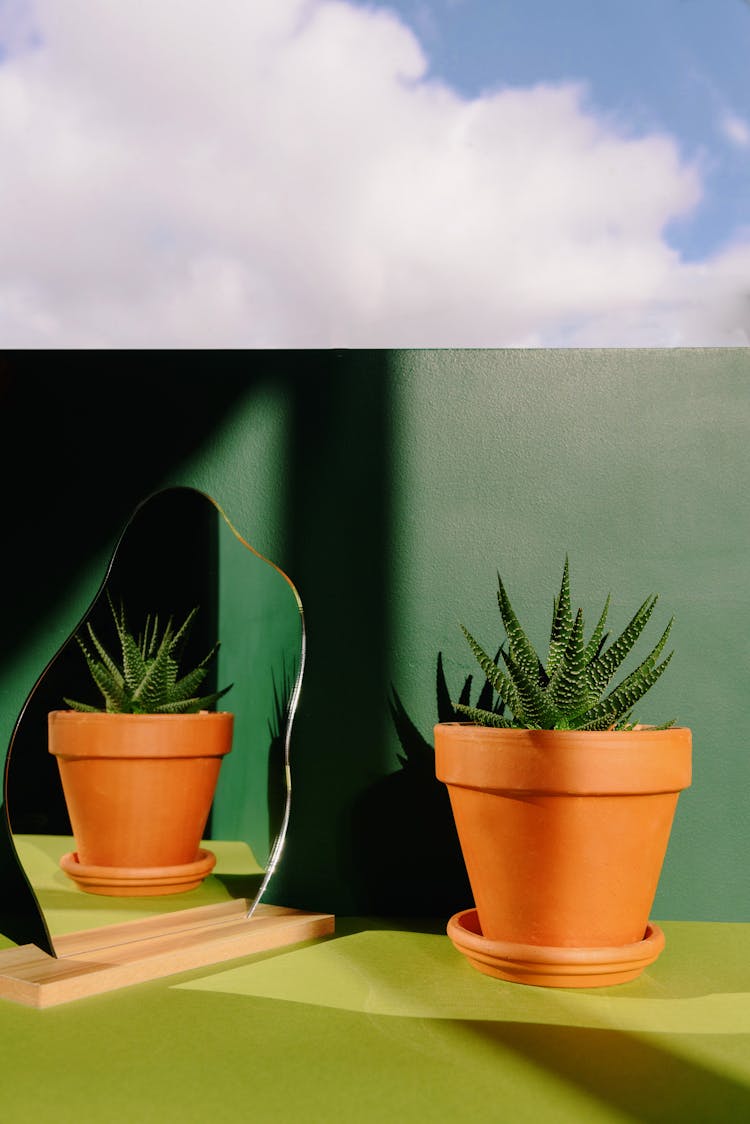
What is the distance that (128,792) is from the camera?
142cm

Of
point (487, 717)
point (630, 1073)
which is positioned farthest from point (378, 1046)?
point (487, 717)

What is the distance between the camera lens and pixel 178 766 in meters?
1.46

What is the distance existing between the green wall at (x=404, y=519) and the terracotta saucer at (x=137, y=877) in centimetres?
23

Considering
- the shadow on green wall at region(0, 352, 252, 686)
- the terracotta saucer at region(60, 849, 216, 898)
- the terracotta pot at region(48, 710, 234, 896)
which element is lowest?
the terracotta saucer at region(60, 849, 216, 898)

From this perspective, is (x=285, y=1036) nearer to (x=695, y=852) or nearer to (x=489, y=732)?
(x=489, y=732)

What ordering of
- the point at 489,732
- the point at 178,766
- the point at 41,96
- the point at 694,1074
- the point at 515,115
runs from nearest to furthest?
the point at 694,1074 < the point at 489,732 < the point at 178,766 < the point at 515,115 < the point at 41,96

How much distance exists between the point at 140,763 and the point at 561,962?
70 centimetres

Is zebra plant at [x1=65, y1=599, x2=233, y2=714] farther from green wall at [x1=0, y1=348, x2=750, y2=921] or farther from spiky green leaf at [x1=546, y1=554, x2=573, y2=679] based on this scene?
spiky green leaf at [x1=546, y1=554, x2=573, y2=679]

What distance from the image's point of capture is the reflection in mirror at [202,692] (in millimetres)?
1397

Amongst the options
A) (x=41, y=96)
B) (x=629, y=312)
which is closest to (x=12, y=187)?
(x=41, y=96)

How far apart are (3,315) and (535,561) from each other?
517 inches

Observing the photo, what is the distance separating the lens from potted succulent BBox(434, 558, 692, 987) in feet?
4.14

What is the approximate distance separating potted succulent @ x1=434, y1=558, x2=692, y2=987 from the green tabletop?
0.06 meters

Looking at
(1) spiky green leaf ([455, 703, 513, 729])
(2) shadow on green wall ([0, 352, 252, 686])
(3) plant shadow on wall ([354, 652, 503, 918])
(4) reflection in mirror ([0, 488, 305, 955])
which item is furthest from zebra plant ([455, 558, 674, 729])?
(2) shadow on green wall ([0, 352, 252, 686])
